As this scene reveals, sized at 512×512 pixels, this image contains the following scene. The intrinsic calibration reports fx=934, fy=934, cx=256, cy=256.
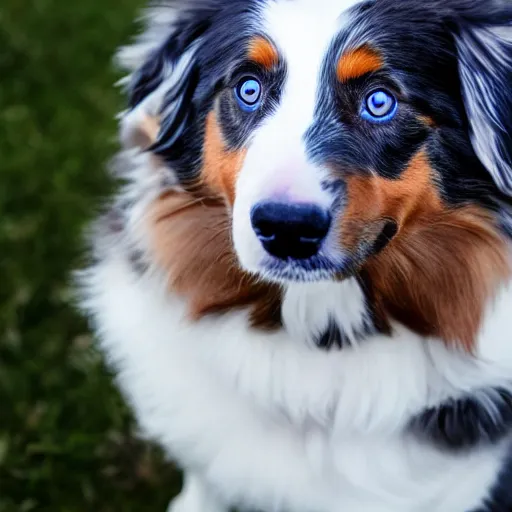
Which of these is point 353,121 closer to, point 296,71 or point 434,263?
point 296,71

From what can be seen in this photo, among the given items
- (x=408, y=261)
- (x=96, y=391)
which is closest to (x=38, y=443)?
(x=96, y=391)

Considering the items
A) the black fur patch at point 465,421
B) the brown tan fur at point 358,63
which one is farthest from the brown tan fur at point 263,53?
the black fur patch at point 465,421

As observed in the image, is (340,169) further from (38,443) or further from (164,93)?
(38,443)

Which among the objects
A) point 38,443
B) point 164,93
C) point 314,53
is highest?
point 314,53

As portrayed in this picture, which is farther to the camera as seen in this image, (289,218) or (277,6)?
(277,6)

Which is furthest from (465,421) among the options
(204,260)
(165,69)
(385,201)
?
(165,69)

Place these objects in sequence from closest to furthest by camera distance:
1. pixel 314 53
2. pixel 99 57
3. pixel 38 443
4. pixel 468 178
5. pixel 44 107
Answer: pixel 314 53
pixel 468 178
pixel 38 443
pixel 44 107
pixel 99 57

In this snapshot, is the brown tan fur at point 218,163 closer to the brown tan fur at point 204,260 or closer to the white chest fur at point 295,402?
the brown tan fur at point 204,260
